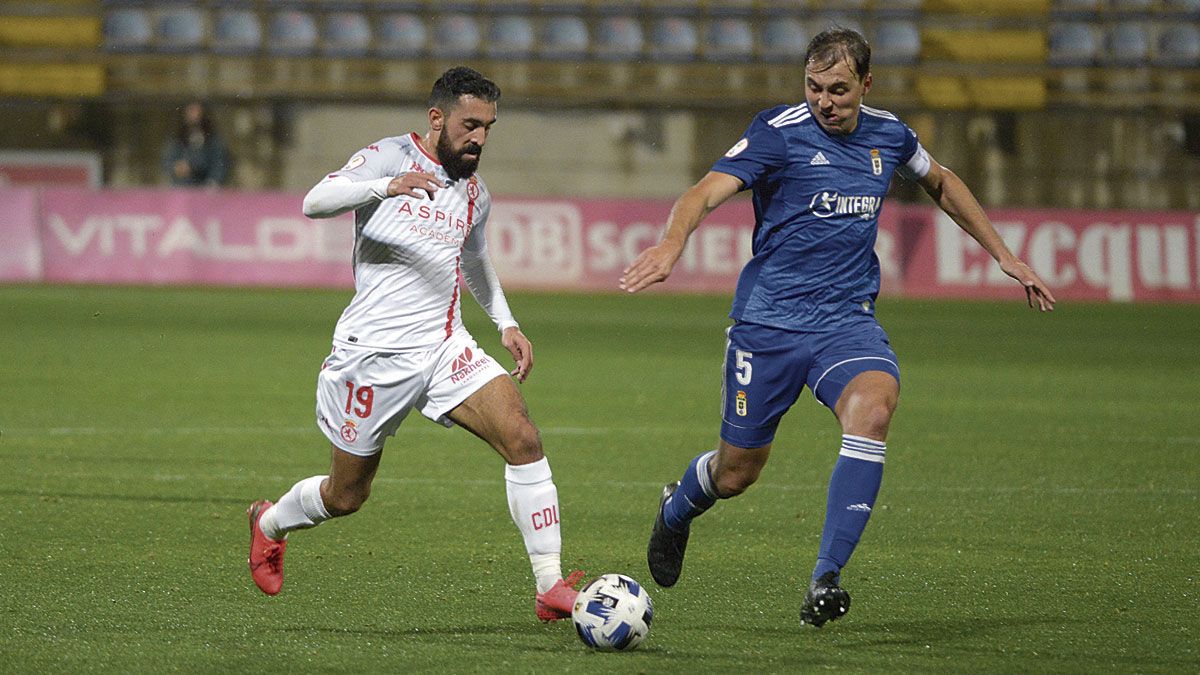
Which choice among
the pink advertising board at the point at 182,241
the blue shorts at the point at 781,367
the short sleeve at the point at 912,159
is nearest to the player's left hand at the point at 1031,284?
the short sleeve at the point at 912,159

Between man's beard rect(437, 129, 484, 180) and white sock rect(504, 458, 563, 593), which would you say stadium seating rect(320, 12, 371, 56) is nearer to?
man's beard rect(437, 129, 484, 180)

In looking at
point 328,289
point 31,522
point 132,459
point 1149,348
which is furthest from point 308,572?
point 328,289

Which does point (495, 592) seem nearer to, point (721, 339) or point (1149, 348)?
point (721, 339)

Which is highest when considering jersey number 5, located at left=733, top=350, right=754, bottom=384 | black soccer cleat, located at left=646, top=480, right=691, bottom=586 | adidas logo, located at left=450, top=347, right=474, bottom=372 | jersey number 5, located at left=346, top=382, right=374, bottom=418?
adidas logo, located at left=450, top=347, right=474, bottom=372

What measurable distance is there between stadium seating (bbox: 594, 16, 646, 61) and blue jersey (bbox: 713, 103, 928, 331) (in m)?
20.5

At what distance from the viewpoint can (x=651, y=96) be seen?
2572cm

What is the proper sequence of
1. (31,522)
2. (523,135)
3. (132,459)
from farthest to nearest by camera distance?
Answer: (523,135) < (132,459) < (31,522)

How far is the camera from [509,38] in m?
26.2

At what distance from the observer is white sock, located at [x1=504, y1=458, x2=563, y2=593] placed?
5.63 meters

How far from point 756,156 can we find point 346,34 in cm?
2114

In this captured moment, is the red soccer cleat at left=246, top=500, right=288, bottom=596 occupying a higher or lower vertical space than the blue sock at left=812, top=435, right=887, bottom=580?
lower

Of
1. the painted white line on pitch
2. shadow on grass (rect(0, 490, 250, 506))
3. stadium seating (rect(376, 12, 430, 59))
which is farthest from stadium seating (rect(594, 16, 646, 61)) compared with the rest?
shadow on grass (rect(0, 490, 250, 506))

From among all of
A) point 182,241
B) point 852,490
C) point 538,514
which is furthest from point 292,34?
point 852,490

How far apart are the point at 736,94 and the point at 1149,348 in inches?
423
